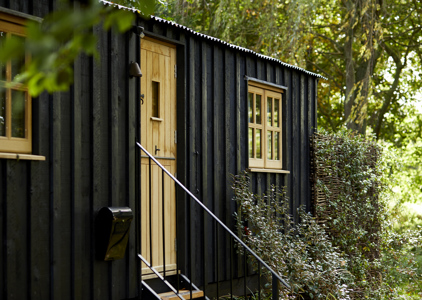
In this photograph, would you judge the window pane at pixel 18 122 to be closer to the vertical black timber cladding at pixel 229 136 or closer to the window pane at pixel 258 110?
the vertical black timber cladding at pixel 229 136

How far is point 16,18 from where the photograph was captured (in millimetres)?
4965

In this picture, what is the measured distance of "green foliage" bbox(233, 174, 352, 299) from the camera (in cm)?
767

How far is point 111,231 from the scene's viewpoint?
5.38 metres

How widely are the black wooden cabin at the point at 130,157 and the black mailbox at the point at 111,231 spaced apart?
47mm

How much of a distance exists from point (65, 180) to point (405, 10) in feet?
51.1

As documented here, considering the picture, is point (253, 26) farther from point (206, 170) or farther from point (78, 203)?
point (78, 203)

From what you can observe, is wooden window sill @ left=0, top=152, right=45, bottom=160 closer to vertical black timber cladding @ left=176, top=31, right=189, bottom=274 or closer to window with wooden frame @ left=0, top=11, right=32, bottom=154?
window with wooden frame @ left=0, top=11, right=32, bottom=154

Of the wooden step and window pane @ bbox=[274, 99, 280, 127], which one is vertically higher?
window pane @ bbox=[274, 99, 280, 127]

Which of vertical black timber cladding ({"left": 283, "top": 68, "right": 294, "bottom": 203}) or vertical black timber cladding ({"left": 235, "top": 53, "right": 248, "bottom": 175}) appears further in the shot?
vertical black timber cladding ({"left": 283, "top": 68, "right": 294, "bottom": 203})

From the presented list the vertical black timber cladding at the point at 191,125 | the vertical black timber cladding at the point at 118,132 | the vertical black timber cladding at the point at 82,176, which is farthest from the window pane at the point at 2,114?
the vertical black timber cladding at the point at 191,125

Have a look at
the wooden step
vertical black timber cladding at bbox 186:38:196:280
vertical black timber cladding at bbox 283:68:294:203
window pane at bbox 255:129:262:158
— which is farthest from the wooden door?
vertical black timber cladding at bbox 283:68:294:203

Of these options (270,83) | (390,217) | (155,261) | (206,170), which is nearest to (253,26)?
(390,217)

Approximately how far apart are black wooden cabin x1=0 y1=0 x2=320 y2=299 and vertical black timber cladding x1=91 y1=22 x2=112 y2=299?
0.4 inches

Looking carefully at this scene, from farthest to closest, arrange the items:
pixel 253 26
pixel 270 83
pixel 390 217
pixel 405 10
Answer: pixel 405 10
pixel 253 26
pixel 390 217
pixel 270 83
